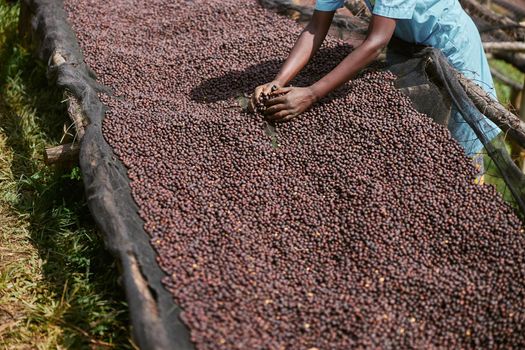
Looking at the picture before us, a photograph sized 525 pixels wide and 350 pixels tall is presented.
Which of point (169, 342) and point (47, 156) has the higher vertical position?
point (169, 342)

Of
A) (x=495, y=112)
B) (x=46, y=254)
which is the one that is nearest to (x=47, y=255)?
(x=46, y=254)

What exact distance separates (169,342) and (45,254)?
1.22 meters

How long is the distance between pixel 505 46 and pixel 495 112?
168cm

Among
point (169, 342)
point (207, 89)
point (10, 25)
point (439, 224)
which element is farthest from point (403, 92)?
point (10, 25)

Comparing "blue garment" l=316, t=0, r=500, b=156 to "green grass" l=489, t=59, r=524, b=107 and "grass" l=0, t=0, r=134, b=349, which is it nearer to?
"grass" l=0, t=0, r=134, b=349

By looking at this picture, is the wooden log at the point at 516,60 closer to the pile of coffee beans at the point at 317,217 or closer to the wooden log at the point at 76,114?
the pile of coffee beans at the point at 317,217

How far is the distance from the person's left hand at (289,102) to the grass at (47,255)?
3.35 feet

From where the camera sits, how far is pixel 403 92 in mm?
2812

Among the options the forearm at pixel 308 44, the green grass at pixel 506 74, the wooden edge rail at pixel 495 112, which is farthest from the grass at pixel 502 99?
the forearm at pixel 308 44

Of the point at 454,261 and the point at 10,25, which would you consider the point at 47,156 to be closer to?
the point at 454,261

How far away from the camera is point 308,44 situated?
2938 mm

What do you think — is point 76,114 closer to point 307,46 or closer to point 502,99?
point 307,46

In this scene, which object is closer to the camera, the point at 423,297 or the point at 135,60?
the point at 423,297

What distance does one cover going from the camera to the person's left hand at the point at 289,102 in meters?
2.71
